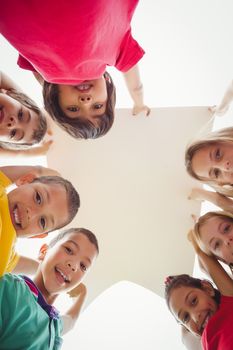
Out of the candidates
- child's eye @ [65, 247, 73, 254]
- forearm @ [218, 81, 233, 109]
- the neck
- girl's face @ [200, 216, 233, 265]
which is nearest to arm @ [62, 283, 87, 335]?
the neck

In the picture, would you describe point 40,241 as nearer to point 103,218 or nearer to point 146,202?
point 103,218

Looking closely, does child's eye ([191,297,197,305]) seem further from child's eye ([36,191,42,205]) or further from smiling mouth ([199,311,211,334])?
child's eye ([36,191,42,205])

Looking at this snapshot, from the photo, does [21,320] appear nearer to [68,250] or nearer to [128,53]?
[68,250]

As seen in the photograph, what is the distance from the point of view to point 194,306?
107 centimetres

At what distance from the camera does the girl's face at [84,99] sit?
2.88ft

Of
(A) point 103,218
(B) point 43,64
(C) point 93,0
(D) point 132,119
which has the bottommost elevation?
(A) point 103,218

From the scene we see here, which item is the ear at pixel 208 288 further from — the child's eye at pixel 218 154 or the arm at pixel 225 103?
the arm at pixel 225 103

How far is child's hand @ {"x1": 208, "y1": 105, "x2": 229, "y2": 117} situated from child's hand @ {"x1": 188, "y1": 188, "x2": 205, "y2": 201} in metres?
0.31

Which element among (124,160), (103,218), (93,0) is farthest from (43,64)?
(103,218)

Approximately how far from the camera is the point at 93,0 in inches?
22.4

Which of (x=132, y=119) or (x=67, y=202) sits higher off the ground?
(x=132, y=119)

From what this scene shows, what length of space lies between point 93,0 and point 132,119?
694 mm

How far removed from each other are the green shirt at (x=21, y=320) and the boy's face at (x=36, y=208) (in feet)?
0.47

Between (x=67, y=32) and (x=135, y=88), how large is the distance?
17.0 inches
